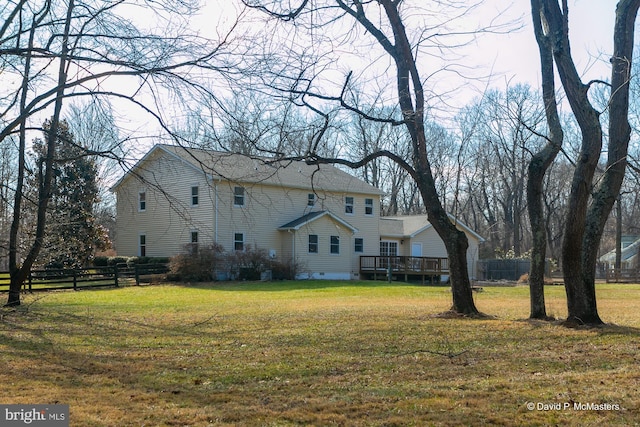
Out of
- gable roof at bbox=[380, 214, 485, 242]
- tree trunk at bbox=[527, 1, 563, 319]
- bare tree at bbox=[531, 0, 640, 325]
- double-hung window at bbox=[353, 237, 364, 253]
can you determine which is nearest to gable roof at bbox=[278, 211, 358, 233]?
double-hung window at bbox=[353, 237, 364, 253]

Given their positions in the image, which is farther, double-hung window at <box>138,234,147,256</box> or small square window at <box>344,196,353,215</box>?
small square window at <box>344,196,353,215</box>

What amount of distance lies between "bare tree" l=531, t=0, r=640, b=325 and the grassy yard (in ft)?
2.94

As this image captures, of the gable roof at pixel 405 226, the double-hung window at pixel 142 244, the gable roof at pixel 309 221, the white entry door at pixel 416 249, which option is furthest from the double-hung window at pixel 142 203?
the white entry door at pixel 416 249

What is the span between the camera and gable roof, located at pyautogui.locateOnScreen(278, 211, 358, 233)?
34.9 meters

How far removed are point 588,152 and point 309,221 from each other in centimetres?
2387

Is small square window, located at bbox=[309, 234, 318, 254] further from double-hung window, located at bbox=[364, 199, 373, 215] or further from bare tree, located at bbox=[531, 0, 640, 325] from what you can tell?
bare tree, located at bbox=[531, 0, 640, 325]

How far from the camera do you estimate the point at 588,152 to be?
11531 mm

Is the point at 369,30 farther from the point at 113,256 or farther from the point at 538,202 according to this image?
the point at 113,256

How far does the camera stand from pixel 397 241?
4322 cm

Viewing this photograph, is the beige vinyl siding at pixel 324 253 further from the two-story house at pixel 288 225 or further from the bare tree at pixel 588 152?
the bare tree at pixel 588 152

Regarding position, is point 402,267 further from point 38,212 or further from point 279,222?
point 38,212

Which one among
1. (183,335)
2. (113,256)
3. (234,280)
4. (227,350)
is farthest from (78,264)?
(227,350)

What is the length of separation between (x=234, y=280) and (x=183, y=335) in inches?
801

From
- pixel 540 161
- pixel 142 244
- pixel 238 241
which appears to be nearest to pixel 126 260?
pixel 142 244
